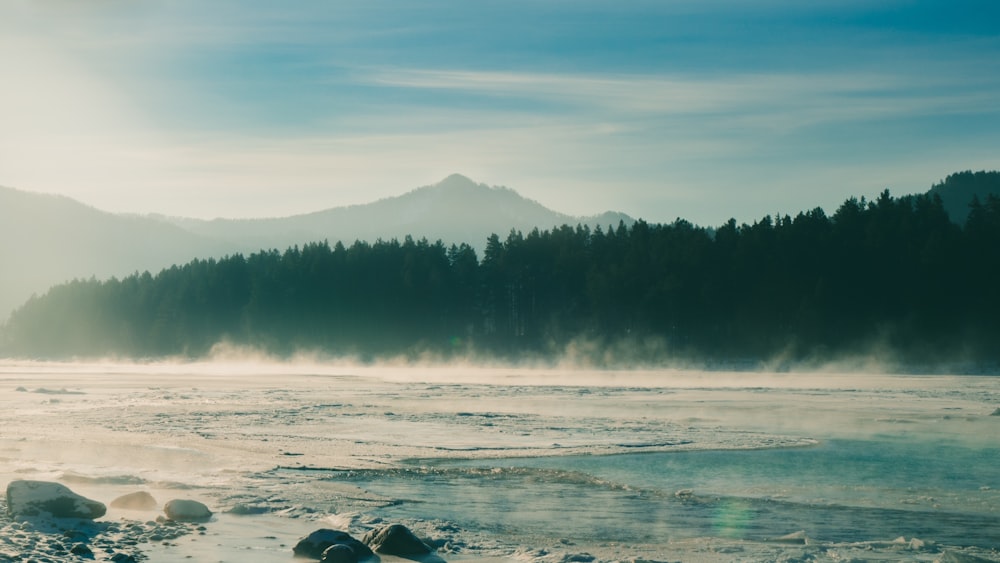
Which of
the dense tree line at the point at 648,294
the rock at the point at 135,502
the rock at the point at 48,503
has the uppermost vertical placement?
the dense tree line at the point at 648,294

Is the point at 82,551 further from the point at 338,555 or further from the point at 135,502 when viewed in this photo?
the point at 135,502

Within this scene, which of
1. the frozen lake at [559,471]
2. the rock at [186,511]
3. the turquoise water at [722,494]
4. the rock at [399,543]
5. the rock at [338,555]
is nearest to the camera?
the rock at [338,555]

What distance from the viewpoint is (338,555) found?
13.1 m

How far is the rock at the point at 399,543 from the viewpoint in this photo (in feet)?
45.2

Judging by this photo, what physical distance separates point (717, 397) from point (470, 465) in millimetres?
24664

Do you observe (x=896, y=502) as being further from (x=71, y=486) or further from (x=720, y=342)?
(x=720, y=342)

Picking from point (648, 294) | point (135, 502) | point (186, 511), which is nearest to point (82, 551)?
point (186, 511)

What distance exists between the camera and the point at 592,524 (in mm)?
15742

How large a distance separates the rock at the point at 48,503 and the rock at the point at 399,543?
5.09 m

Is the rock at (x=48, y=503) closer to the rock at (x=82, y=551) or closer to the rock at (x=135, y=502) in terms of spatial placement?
the rock at (x=135, y=502)

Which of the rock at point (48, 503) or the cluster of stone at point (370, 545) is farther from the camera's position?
the rock at point (48, 503)

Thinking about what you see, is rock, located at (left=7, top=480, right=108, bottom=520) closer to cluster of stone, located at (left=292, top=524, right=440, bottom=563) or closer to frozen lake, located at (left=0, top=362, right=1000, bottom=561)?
frozen lake, located at (left=0, top=362, right=1000, bottom=561)

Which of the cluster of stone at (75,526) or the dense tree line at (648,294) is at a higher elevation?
the dense tree line at (648,294)

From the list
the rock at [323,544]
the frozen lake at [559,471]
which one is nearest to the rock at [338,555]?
the rock at [323,544]
